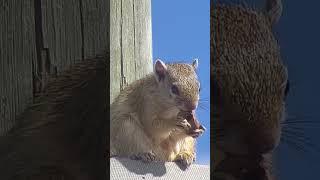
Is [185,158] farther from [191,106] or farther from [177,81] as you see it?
[177,81]

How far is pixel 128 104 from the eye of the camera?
3.60 m

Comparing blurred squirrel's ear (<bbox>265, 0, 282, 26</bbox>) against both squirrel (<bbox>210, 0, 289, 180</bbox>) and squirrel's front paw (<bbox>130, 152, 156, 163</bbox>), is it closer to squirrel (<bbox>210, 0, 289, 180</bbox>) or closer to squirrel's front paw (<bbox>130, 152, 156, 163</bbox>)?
squirrel (<bbox>210, 0, 289, 180</bbox>)

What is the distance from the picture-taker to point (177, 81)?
4004mm

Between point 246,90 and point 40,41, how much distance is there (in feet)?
2.26

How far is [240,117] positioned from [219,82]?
141 mm

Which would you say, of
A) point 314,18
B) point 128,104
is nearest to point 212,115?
point 314,18

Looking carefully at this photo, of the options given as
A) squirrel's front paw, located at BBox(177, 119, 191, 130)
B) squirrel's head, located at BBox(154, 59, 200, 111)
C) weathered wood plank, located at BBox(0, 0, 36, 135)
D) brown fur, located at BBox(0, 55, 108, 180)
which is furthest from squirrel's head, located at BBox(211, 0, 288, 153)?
squirrel's head, located at BBox(154, 59, 200, 111)

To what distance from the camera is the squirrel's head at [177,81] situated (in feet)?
12.4

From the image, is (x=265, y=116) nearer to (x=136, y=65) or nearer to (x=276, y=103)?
(x=276, y=103)

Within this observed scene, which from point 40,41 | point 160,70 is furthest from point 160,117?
point 40,41

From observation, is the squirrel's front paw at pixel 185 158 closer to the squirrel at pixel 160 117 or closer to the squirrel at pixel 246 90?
the squirrel at pixel 160 117

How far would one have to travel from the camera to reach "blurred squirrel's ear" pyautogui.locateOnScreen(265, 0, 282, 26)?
1.88 metres

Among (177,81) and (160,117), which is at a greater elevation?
(177,81)

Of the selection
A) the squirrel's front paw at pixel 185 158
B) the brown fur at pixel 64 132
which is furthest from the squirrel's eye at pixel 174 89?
the brown fur at pixel 64 132
